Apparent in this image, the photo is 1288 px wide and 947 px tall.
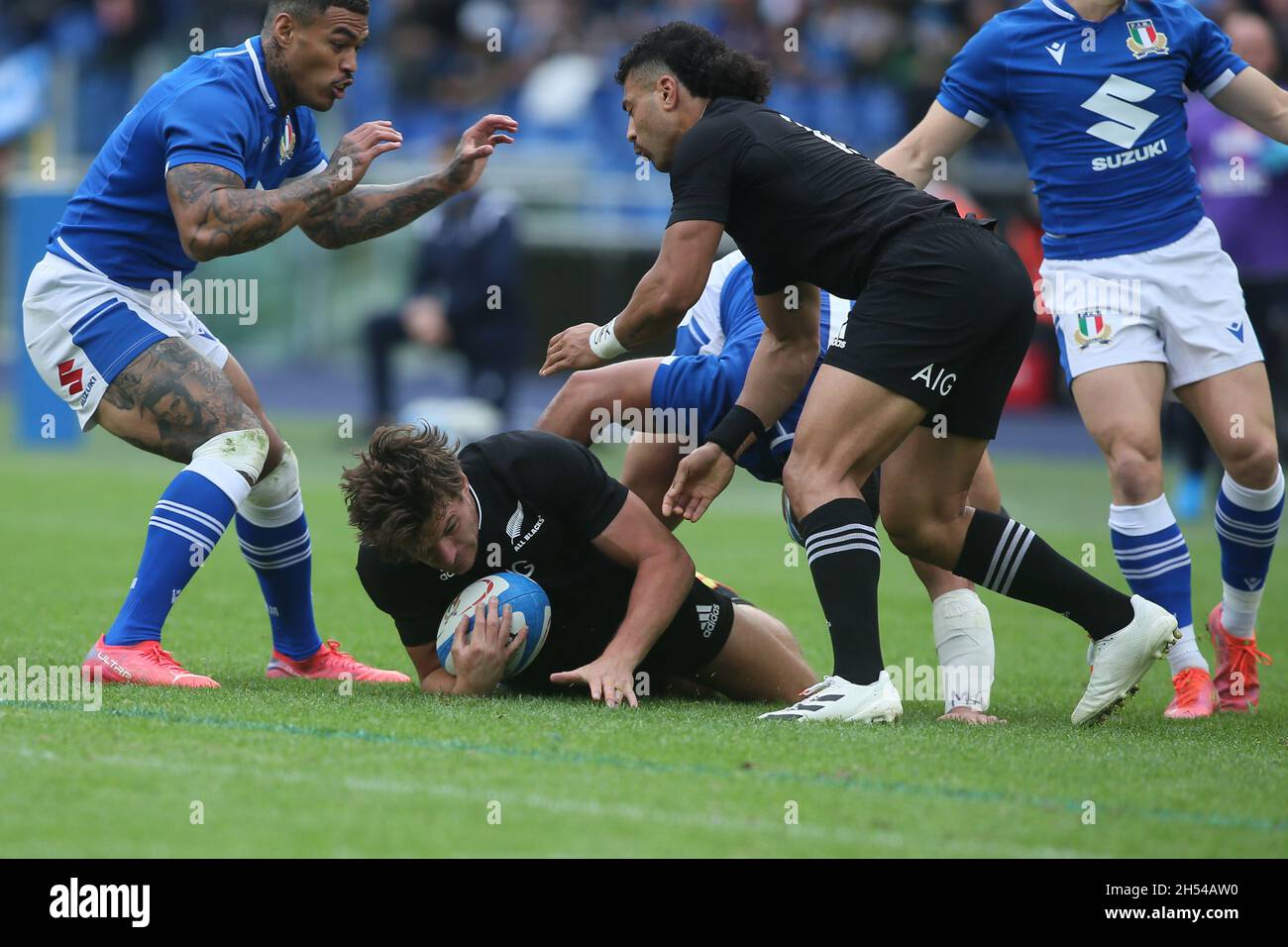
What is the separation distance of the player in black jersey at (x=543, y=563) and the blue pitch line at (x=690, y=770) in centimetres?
63

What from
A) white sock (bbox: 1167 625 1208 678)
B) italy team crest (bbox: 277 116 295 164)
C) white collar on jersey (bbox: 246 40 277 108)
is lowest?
white sock (bbox: 1167 625 1208 678)

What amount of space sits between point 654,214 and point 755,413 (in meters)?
13.9

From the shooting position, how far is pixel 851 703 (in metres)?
4.92

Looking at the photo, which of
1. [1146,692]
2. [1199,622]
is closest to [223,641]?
[1146,692]

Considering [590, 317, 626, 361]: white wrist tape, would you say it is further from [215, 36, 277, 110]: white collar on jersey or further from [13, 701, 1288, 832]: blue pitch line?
[215, 36, 277, 110]: white collar on jersey

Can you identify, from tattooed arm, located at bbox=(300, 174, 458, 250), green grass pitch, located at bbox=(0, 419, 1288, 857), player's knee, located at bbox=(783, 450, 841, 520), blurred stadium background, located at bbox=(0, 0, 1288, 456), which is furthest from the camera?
blurred stadium background, located at bbox=(0, 0, 1288, 456)

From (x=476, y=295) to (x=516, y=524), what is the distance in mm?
10226

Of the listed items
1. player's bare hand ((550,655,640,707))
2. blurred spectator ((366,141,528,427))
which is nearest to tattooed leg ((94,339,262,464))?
player's bare hand ((550,655,640,707))

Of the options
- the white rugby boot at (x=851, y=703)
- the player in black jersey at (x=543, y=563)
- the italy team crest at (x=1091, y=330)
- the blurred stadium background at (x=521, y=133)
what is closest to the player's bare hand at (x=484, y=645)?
the player in black jersey at (x=543, y=563)

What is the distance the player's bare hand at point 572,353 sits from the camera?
518cm

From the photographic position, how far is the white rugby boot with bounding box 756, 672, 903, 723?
4914 millimetres

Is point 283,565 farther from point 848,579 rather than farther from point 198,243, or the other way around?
point 848,579
